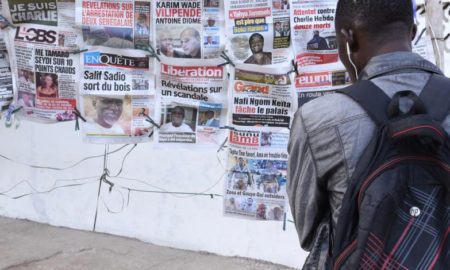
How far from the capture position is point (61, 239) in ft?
13.0

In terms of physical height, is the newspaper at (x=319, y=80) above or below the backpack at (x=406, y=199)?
above

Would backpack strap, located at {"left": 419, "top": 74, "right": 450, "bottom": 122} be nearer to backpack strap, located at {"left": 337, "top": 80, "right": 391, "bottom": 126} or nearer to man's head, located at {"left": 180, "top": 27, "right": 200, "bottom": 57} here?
backpack strap, located at {"left": 337, "top": 80, "right": 391, "bottom": 126}

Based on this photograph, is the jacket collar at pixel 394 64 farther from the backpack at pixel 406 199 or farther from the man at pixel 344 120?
the backpack at pixel 406 199

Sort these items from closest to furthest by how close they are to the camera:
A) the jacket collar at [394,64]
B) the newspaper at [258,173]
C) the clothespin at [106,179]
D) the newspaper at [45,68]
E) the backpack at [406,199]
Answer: the backpack at [406,199], the jacket collar at [394,64], the newspaper at [258,173], the newspaper at [45,68], the clothespin at [106,179]

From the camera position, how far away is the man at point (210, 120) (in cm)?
295

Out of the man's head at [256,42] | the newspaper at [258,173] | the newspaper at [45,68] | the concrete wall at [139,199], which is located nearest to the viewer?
the man's head at [256,42]

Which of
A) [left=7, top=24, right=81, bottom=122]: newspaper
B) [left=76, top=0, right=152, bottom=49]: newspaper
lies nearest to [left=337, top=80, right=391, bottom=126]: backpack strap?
[left=76, top=0, right=152, bottom=49]: newspaper

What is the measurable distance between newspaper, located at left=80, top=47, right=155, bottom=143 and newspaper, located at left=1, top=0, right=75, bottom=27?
245 mm

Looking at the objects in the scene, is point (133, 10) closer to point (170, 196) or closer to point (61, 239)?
point (170, 196)

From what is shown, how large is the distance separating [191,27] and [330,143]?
5.85 ft

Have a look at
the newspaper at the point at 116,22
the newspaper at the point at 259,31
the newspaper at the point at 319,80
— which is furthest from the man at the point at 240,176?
the newspaper at the point at 116,22

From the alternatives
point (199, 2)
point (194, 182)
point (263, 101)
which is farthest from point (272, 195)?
point (199, 2)

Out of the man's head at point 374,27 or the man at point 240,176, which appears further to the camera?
the man at point 240,176

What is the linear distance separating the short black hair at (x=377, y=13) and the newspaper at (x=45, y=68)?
81.6 inches
